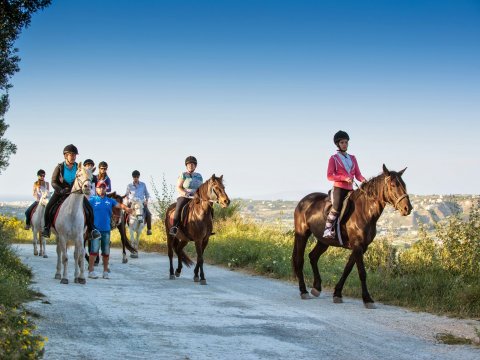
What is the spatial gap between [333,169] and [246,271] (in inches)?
237

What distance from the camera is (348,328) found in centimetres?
838

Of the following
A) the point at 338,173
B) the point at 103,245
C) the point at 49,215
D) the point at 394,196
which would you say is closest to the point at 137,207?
the point at 103,245

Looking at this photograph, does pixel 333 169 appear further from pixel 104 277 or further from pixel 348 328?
pixel 104 277

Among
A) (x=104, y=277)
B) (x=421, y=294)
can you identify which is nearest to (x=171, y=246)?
(x=104, y=277)

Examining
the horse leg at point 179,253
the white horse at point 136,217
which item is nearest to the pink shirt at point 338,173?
the horse leg at point 179,253

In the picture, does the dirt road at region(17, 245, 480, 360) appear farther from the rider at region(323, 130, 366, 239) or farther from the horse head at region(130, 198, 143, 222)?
the horse head at region(130, 198, 143, 222)

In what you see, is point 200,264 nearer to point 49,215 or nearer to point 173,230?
point 173,230

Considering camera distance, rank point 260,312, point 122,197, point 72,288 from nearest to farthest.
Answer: point 260,312, point 72,288, point 122,197

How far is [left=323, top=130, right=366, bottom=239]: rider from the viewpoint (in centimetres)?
1138

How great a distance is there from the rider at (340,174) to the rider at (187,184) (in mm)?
4510

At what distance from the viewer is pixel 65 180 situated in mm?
13547

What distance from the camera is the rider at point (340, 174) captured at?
448 inches

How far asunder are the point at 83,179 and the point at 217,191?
10.1 feet

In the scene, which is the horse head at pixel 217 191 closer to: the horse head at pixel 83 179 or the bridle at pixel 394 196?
the horse head at pixel 83 179
